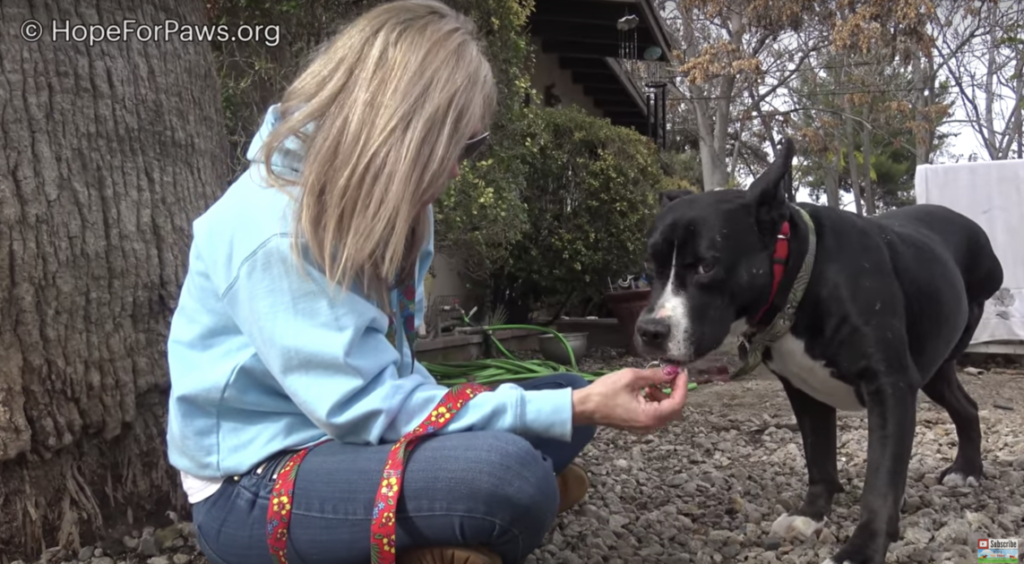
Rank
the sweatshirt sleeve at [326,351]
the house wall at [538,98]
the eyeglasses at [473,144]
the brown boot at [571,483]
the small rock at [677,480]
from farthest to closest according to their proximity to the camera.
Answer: the house wall at [538,98]
the small rock at [677,480]
the brown boot at [571,483]
the eyeglasses at [473,144]
the sweatshirt sleeve at [326,351]

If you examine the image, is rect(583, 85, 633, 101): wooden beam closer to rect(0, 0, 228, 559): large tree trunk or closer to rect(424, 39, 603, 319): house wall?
rect(424, 39, 603, 319): house wall

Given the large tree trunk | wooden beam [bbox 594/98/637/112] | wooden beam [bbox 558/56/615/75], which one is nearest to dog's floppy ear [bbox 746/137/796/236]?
the large tree trunk

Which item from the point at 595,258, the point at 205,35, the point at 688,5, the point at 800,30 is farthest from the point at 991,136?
the point at 205,35

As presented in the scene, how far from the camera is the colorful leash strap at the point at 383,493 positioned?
5.25 feet

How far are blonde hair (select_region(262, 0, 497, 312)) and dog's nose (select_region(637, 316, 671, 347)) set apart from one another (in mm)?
757

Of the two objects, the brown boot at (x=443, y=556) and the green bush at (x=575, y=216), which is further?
the green bush at (x=575, y=216)

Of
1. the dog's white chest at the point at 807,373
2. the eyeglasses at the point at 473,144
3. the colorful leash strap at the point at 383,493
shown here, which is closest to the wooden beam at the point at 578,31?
the dog's white chest at the point at 807,373

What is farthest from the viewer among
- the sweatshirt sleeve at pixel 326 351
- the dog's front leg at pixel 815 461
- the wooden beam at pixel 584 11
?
the wooden beam at pixel 584 11

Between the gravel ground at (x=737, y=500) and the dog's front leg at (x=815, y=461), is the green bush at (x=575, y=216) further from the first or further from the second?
the dog's front leg at (x=815, y=461)

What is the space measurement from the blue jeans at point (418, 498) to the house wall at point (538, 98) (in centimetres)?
506

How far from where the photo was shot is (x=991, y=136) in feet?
78.9

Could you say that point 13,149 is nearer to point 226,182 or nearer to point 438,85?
point 226,182

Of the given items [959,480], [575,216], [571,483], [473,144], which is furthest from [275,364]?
[575,216]

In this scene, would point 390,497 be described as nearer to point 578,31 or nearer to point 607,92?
point 578,31
